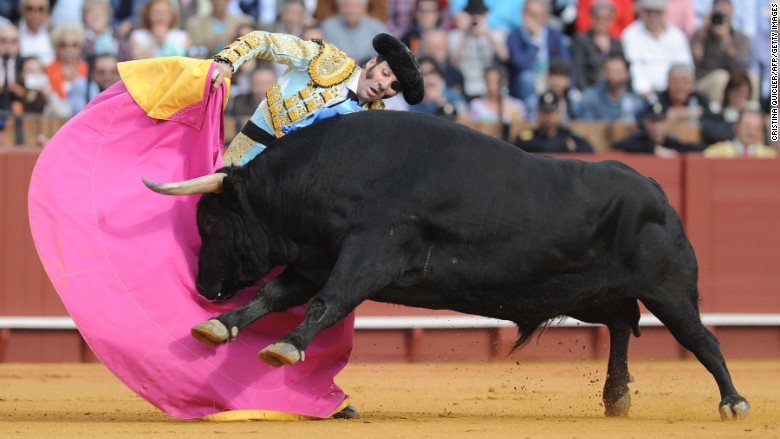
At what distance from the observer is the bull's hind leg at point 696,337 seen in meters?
5.81

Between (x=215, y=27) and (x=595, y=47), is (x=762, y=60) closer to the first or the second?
(x=595, y=47)

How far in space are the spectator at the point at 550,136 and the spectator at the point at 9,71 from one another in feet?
10.9

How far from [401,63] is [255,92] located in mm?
3717

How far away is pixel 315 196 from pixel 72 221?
1034 millimetres

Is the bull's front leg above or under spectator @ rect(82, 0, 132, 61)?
under

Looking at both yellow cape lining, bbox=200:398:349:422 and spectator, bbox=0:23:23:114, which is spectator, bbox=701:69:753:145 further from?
→ yellow cape lining, bbox=200:398:349:422

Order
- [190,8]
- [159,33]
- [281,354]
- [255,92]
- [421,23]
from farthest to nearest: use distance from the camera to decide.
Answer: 1. [421,23]
2. [190,8]
3. [159,33]
4. [255,92]
5. [281,354]

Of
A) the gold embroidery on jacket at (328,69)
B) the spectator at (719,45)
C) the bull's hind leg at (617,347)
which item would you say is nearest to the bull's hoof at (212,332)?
the gold embroidery on jacket at (328,69)

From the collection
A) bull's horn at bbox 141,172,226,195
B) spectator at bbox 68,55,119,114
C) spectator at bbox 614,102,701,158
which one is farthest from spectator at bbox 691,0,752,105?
bull's horn at bbox 141,172,226,195

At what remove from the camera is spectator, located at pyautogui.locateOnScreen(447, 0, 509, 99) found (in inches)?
389

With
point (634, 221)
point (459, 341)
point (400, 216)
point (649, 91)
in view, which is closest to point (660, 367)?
point (459, 341)

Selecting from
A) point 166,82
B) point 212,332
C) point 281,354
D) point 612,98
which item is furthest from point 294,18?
point 281,354

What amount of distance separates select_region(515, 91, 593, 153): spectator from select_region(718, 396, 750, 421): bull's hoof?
11.4 ft

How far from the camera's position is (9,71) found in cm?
918
